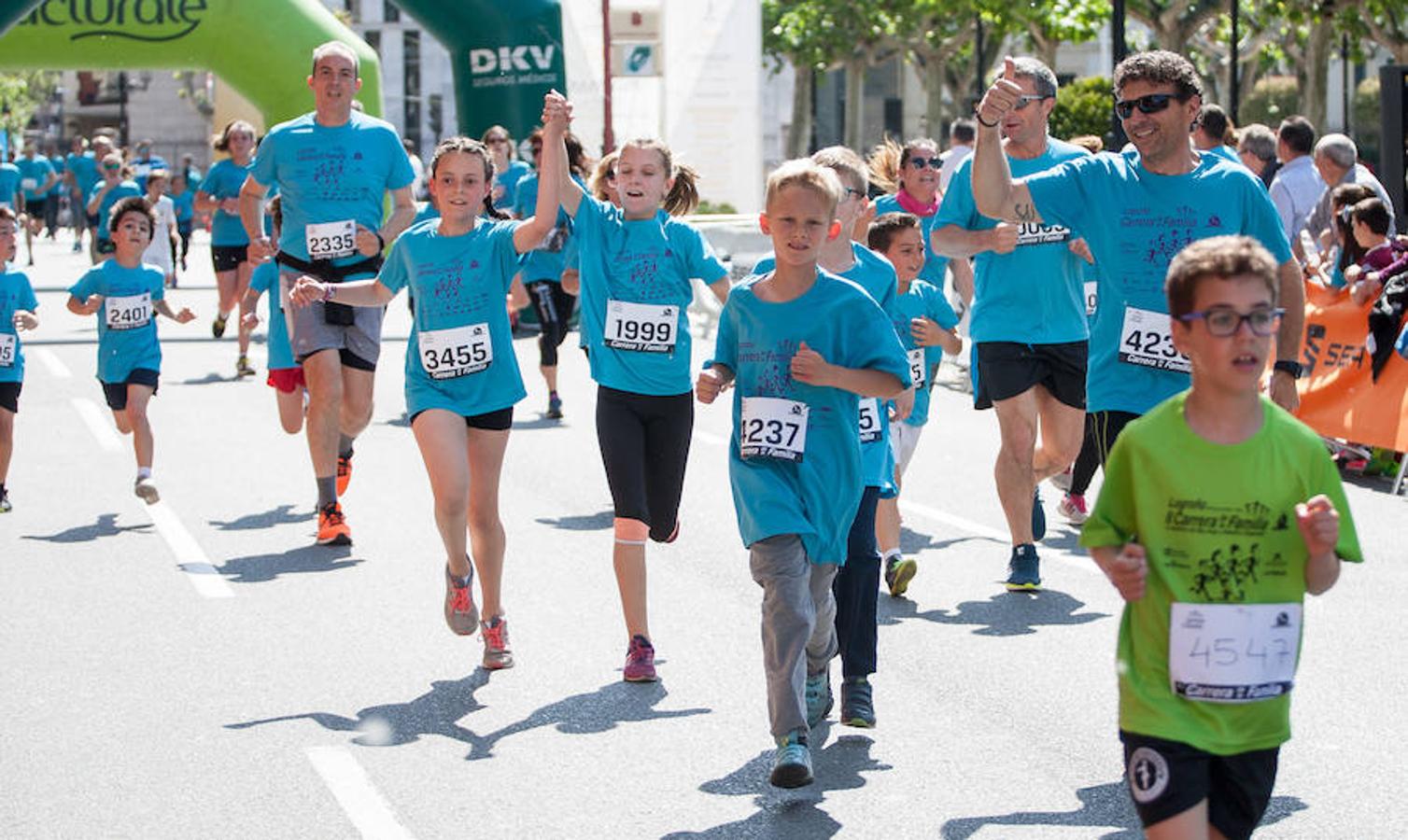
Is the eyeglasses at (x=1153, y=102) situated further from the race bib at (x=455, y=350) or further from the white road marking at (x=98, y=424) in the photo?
the white road marking at (x=98, y=424)

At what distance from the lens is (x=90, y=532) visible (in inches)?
414

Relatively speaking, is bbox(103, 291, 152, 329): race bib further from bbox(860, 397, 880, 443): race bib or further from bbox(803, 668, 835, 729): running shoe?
bbox(803, 668, 835, 729): running shoe

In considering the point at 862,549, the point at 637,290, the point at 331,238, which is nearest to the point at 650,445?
the point at 637,290

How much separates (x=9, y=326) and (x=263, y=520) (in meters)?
1.60

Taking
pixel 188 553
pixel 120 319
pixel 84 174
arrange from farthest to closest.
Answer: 1. pixel 84 174
2. pixel 120 319
3. pixel 188 553

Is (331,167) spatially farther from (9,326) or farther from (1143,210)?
(1143,210)

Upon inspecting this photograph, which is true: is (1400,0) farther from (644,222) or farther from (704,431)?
(644,222)

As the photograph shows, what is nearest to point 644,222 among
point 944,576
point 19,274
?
point 944,576

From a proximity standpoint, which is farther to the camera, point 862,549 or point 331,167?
point 331,167

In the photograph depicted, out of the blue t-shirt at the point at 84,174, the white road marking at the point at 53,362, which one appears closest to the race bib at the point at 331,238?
the white road marking at the point at 53,362

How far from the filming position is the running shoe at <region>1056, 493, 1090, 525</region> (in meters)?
10.4

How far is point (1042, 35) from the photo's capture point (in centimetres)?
4488

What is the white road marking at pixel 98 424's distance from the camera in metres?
13.7

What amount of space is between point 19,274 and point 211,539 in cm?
189
